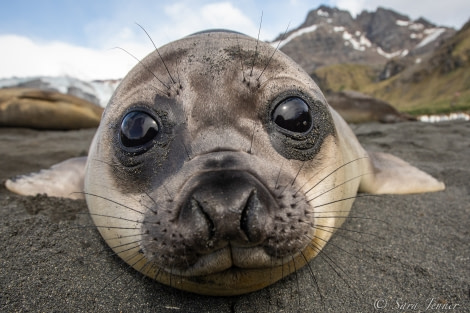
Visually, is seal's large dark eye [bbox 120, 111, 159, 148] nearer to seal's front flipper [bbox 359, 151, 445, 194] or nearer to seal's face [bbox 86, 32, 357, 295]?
seal's face [bbox 86, 32, 357, 295]

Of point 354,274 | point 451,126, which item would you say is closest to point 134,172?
point 354,274

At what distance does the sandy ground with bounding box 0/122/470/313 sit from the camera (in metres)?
1.42

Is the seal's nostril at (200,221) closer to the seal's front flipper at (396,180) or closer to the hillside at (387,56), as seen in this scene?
the seal's front flipper at (396,180)

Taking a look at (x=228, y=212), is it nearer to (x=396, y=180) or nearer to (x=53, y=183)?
(x=53, y=183)

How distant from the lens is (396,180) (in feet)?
9.34

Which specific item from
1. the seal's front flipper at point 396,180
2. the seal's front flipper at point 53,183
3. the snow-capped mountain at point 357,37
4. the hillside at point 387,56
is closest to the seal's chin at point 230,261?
the seal's front flipper at point 53,183

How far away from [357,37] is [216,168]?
116611mm

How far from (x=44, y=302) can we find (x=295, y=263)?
38.1 inches

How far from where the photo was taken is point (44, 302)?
53.1 inches

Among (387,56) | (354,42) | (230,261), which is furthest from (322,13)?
(230,261)

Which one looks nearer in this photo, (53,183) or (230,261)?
(230,261)

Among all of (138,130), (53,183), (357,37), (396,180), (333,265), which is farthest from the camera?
(357,37)

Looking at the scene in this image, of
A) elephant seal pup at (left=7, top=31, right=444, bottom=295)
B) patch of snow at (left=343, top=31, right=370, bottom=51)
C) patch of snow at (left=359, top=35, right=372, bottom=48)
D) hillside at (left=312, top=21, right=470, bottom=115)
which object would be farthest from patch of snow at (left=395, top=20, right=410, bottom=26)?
elephant seal pup at (left=7, top=31, right=444, bottom=295)

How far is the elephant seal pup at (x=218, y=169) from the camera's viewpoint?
3.85 feet
